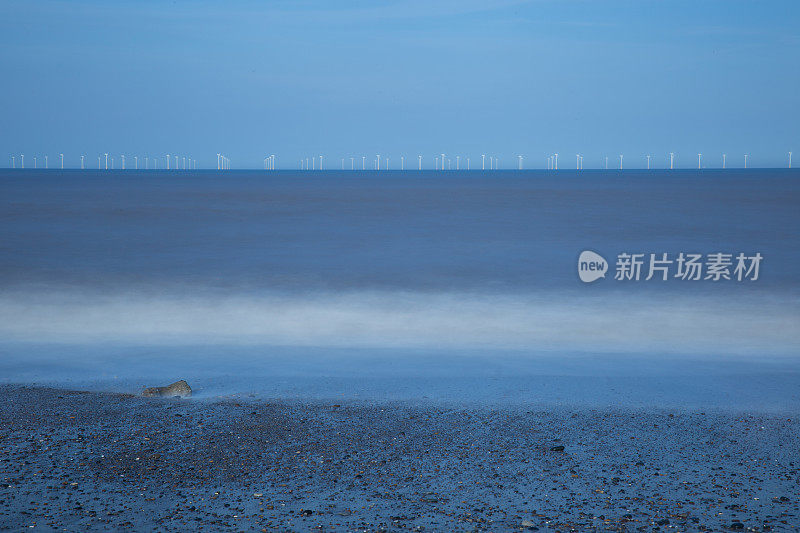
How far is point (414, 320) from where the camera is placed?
31.1ft

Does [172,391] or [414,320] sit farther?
[414,320]

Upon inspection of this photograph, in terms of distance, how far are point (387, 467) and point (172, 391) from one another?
2254mm

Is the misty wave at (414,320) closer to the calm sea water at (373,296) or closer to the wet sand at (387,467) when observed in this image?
the calm sea water at (373,296)

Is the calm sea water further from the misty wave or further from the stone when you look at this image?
the stone

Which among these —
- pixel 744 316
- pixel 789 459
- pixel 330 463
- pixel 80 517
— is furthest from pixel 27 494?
pixel 744 316

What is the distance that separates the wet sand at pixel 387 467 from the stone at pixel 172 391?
0.65ft

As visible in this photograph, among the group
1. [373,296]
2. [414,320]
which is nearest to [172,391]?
[414,320]

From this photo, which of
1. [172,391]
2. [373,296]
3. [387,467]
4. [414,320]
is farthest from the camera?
[373,296]

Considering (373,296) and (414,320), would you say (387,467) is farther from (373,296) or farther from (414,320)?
(373,296)

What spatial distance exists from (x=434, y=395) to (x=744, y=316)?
5675mm

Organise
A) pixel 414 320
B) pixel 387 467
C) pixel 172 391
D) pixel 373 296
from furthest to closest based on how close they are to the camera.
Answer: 1. pixel 373 296
2. pixel 414 320
3. pixel 172 391
4. pixel 387 467

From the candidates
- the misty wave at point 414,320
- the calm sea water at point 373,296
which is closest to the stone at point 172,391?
the calm sea water at point 373,296

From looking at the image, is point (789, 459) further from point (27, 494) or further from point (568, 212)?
point (568, 212)

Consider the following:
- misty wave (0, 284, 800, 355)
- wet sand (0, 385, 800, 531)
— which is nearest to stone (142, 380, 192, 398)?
wet sand (0, 385, 800, 531)
